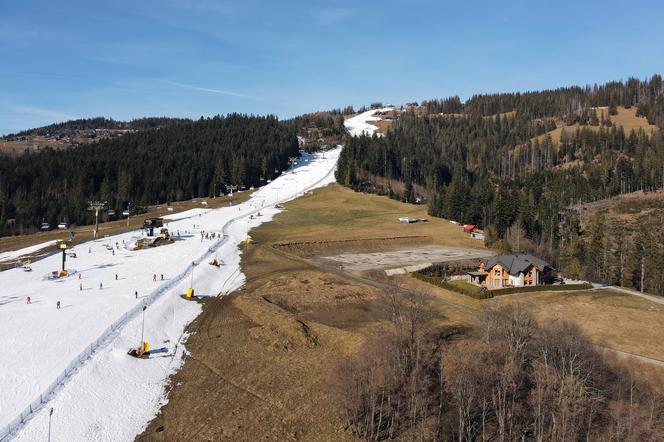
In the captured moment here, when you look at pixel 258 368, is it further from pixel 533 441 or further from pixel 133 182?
pixel 133 182

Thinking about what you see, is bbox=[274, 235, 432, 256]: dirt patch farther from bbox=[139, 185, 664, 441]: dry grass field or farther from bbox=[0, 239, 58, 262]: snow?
bbox=[0, 239, 58, 262]: snow

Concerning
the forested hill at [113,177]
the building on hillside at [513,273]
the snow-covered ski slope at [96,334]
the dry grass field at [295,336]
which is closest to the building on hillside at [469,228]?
the building on hillside at [513,273]

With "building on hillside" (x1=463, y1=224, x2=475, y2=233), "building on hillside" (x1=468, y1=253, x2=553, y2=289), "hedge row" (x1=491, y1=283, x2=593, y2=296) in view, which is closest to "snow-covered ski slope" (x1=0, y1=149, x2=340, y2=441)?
"hedge row" (x1=491, y1=283, x2=593, y2=296)

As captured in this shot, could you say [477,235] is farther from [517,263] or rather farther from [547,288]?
[547,288]

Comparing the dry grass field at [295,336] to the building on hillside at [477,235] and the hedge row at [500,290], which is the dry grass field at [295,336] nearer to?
the hedge row at [500,290]

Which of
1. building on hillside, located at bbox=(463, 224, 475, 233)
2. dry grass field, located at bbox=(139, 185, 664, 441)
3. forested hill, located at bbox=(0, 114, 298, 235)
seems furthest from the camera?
forested hill, located at bbox=(0, 114, 298, 235)

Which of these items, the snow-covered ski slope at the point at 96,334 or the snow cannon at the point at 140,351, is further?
the snow cannon at the point at 140,351
